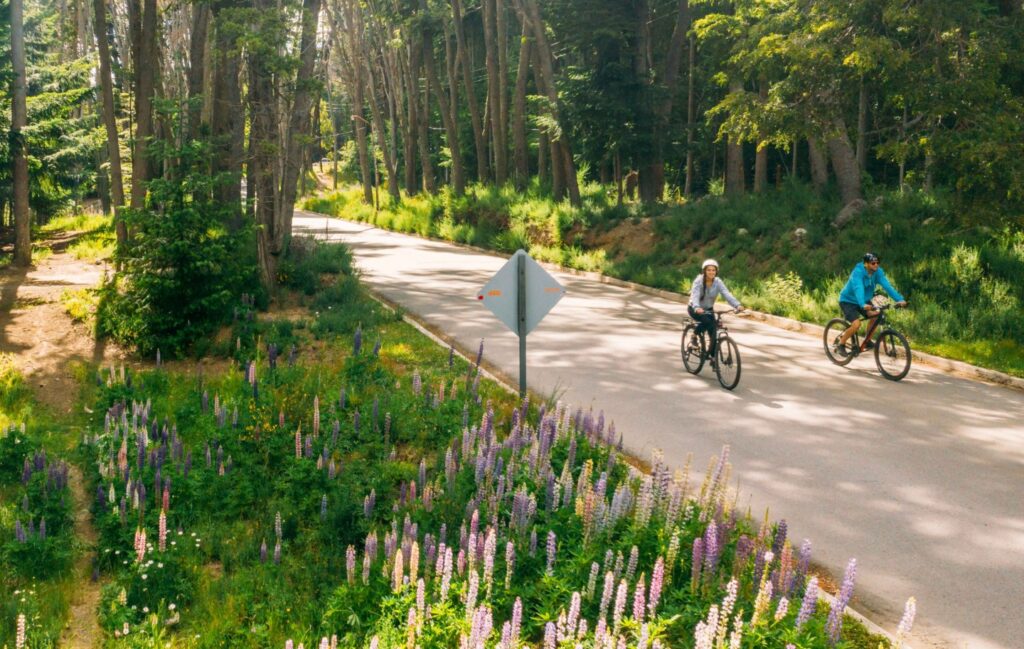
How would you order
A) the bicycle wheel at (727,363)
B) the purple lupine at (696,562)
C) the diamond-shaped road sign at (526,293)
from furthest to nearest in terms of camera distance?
the bicycle wheel at (727,363), the diamond-shaped road sign at (526,293), the purple lupine at (696,562)

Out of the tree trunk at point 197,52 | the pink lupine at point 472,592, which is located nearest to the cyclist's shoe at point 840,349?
the pink lupine at point 472,592

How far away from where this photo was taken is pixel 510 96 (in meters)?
49.2

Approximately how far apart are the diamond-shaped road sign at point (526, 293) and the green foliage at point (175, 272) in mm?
5548

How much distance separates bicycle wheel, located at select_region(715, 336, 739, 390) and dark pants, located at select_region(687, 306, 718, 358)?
129 mm

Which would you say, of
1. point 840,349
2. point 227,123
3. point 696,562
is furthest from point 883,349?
point 227,123

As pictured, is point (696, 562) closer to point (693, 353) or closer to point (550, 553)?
point (550, 553)

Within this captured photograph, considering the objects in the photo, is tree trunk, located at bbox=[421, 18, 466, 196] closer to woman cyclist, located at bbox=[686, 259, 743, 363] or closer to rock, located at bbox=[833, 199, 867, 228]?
rock, located at bbox=[833, 199, 867, 228]

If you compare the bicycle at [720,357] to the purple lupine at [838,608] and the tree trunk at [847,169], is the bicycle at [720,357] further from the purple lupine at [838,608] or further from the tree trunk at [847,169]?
the tree trunk at [847,169]

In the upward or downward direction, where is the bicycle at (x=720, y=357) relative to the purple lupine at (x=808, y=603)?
upward

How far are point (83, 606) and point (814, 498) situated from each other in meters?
5.64

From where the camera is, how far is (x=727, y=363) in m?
11.6

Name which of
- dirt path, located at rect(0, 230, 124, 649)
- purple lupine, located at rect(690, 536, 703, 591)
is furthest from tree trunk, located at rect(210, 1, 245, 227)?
purple lupine, located at rect(690, 536, 703, 591)

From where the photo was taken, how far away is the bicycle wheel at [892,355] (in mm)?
12195

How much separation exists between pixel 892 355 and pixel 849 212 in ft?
31.2
